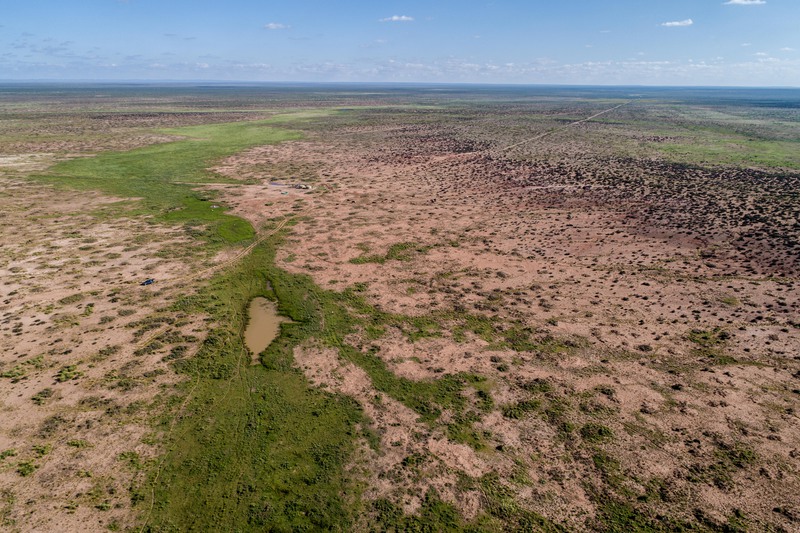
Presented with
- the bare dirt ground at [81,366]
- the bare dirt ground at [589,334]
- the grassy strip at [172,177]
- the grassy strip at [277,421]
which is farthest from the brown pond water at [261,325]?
the grassy strip at [172,177]

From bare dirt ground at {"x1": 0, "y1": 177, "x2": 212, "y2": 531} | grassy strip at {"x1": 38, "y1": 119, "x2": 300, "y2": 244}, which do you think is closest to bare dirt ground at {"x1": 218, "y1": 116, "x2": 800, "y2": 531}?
grassy strip at {"x1": 38, "y1": 119, "x2": 300, "y2": 244}

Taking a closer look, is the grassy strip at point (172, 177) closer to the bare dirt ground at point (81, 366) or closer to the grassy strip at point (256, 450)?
the bare dirt ground at point (81, 366)

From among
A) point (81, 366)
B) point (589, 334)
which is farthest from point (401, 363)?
point (81, 366)

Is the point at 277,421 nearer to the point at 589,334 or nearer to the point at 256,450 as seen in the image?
the point at 256,450

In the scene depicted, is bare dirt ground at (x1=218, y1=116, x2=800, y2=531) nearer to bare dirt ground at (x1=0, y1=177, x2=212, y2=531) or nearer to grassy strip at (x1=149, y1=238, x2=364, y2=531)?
grassy strip at (x1=149, y1=238, x2=364, y2=531)

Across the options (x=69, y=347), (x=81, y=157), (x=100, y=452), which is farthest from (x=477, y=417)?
(x=81, y=157)
